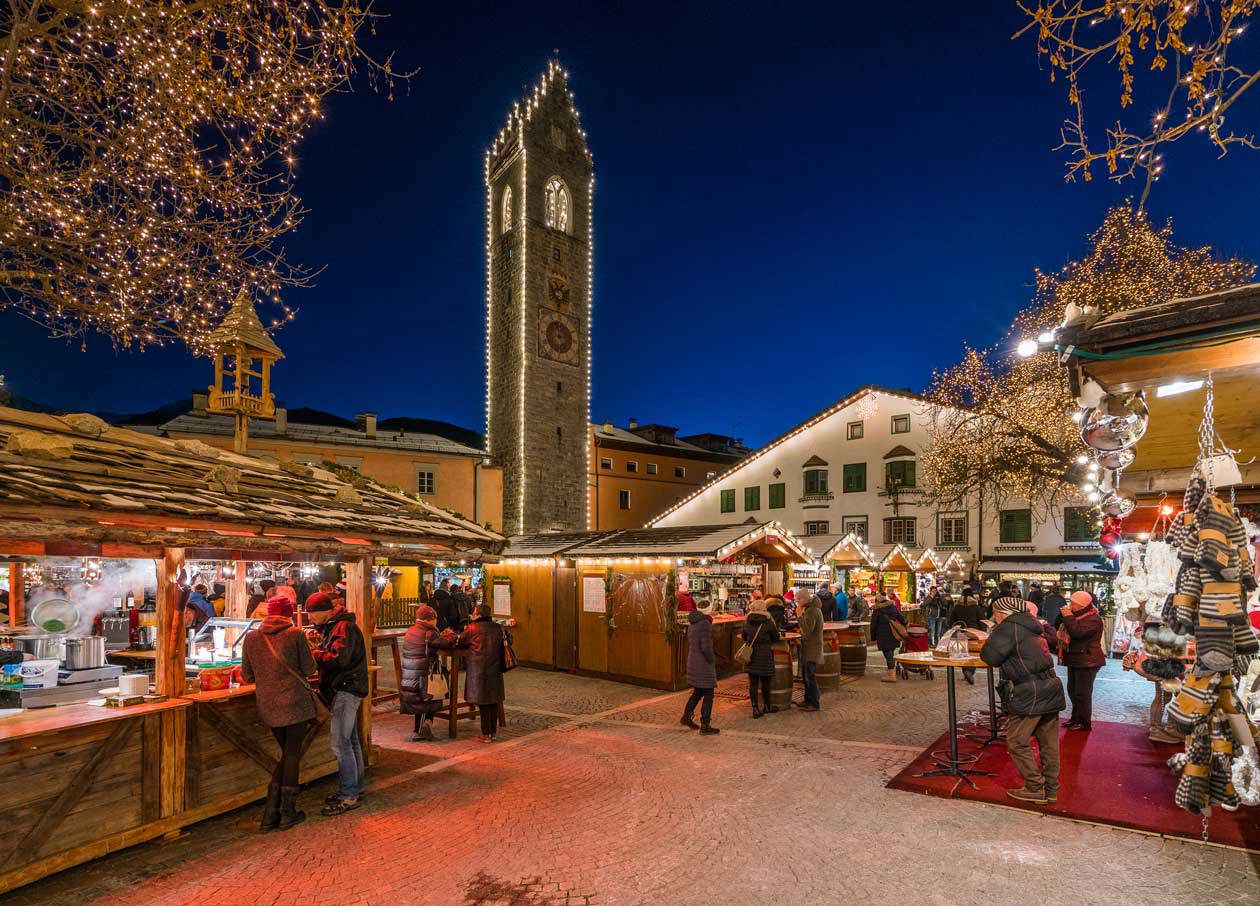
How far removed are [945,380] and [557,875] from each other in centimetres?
1885

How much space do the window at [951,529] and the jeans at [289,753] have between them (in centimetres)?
2840

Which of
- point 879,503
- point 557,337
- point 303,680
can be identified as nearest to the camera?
point 303,680

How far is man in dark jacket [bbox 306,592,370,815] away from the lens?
6160mm

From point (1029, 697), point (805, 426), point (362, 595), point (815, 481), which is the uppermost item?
point (805, 426)

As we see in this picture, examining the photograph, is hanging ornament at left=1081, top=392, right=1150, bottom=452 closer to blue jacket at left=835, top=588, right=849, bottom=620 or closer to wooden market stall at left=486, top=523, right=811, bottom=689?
wooden market stall at left=486, top=523, right=811, bottom=689

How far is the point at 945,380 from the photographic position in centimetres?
1994

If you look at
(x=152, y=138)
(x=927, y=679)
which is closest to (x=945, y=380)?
(x=927, y=679)

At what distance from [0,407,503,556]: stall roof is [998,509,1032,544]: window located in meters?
26.2

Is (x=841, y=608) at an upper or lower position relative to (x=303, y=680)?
lower

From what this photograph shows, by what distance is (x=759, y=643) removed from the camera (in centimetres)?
990

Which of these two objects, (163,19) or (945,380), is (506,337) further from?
(163,19)

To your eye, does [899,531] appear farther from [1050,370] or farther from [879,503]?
[1050,370]

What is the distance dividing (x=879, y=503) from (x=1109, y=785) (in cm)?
2551

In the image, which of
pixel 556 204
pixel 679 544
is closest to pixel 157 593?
pixel 679 544
